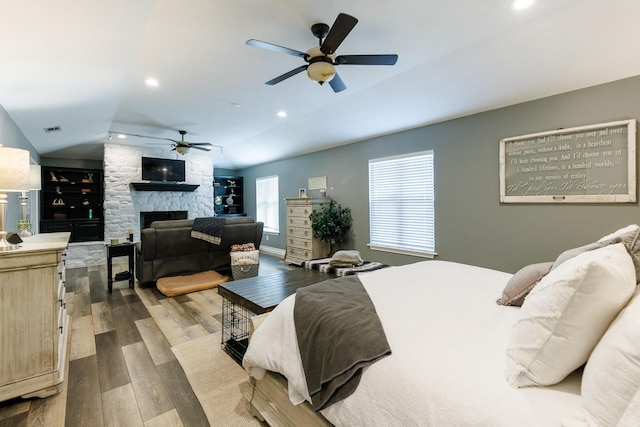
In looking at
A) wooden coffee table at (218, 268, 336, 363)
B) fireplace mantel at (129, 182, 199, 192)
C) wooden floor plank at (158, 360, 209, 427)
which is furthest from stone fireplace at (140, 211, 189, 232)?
wooden floor plank at (158, 360, 209, 427)

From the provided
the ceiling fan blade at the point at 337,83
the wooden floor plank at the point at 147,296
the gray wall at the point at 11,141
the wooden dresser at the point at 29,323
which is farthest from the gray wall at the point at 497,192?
the gray wall at the point at 11,141

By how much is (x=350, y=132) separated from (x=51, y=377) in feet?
15.6

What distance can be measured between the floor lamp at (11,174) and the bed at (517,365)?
2.12m

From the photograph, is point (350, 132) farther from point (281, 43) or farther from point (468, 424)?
point (468, 424)

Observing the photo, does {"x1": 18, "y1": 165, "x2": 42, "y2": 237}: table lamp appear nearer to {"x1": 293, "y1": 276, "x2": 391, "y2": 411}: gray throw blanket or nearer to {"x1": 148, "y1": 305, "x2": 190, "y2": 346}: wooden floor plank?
{"x1": 148, "y1": 305, "x2": 190, "y2": 346}: wooden floor plank

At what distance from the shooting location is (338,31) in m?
2.08

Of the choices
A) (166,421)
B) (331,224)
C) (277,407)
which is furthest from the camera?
(331,224)

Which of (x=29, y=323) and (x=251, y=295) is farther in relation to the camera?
(x=251, y=295)

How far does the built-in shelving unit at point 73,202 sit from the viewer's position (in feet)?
21.4

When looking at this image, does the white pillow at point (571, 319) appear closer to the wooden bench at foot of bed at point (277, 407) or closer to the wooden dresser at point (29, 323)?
the wooden bench at foot of bed at point (277, 407)

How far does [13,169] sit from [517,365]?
2927 mm

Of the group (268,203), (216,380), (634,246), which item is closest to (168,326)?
(216,380)

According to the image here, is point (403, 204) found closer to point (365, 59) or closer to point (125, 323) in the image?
point (365, 59)

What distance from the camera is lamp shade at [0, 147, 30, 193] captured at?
74.4 inches
